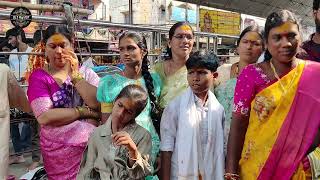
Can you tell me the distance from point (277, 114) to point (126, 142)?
78 centimetres

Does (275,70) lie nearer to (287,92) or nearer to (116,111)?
(287,92)

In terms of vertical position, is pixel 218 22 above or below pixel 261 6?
below

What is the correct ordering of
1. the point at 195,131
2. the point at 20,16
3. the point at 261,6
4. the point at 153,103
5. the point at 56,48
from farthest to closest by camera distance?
the point at 261,6 → the point at 20,16 → the point at 153,103 → the point at 56,48 → the point at 195,131

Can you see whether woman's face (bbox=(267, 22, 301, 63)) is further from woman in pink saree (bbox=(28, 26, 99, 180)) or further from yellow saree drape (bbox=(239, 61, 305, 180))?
woman in pink saree (bbox=(28, 26, 99, 180))

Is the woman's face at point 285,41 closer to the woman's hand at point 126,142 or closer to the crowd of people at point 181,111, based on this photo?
the crowd of people at point 181,111

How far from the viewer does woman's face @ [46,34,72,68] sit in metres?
2.34

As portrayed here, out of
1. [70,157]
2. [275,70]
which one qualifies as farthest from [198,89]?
[70,157]

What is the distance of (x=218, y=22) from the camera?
974 centimetres

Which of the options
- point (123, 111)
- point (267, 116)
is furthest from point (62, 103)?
point (267, 116)

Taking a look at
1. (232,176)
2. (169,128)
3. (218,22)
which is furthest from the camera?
(218,22)

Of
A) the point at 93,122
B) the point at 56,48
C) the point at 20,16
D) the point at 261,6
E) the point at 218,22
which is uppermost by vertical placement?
the point at 261,6

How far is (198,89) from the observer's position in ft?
7.30

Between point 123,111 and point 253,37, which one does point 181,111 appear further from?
point 253,37

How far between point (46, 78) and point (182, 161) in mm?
1002
